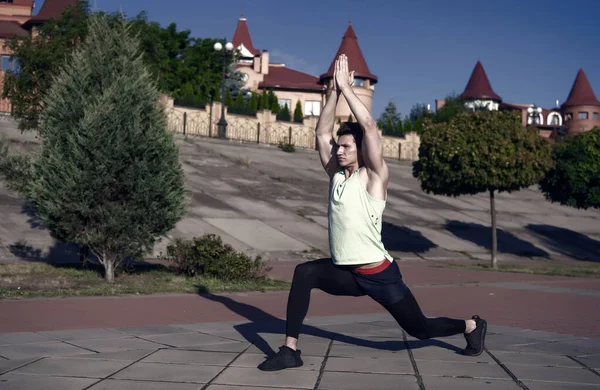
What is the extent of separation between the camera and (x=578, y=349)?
6754 millimetres

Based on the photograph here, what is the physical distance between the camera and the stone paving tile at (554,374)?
535 cm

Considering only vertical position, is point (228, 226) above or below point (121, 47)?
below

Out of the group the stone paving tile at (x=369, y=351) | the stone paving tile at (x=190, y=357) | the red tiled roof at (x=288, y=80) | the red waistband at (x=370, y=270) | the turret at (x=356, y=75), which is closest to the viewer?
the red waistband at (x=370, y=270)

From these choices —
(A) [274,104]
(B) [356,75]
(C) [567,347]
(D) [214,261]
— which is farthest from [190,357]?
(B) [356,75]

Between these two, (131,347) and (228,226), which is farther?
(228,226)

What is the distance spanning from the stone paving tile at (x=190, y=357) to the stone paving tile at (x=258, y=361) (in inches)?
3.2

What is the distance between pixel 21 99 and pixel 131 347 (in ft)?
33.2

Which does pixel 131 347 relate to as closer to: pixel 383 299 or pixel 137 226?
pixel 383 299

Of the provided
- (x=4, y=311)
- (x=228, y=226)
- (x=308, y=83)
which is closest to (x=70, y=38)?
(x=228, y=226)

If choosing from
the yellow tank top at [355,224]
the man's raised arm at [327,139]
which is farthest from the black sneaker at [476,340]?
the man's raised arm at [327,139]

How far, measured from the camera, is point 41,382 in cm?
488

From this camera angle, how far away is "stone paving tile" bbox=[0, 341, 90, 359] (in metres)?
5.79

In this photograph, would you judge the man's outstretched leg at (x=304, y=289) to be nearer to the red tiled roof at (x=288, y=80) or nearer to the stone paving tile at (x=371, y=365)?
the stone paving tile at (x=371, y=365)

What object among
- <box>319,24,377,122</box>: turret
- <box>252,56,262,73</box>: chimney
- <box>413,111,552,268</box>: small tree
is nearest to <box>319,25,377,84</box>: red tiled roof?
<box>319,24,377,122</box>: turret
